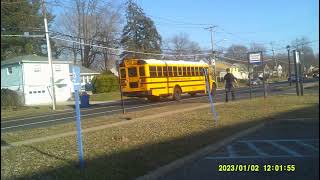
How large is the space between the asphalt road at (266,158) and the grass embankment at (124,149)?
605 mm

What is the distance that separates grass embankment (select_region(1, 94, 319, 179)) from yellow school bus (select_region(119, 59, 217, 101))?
41.4 feet

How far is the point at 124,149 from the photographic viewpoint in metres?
9.93

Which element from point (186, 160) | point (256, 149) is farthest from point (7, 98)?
point (256, 149)

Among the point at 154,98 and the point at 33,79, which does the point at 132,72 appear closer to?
the point at 154,98

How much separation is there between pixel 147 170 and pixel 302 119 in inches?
279

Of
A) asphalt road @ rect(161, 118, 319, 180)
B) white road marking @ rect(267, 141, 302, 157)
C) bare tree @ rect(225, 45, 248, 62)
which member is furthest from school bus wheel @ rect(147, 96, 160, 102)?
bare tree @ rect(225, 45, 248, 62)

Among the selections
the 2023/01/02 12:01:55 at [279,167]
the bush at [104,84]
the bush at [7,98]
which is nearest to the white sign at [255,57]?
the bush at [7,98]

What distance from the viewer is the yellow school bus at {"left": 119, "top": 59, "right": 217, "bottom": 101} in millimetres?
28250

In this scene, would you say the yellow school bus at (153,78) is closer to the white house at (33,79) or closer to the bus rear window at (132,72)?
the bus rear window at (132,72)

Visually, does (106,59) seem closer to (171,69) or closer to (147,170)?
(171,69)

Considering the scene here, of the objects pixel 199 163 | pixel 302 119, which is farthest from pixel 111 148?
pixel 302 119

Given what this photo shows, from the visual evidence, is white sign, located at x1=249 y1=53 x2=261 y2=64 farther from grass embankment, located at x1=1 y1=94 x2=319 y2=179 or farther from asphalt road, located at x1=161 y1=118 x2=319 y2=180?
asphalt road, located at x1=161 y1=118 x2=319 y2=180

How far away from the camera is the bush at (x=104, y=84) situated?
174 ft

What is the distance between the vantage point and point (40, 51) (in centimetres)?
5156
